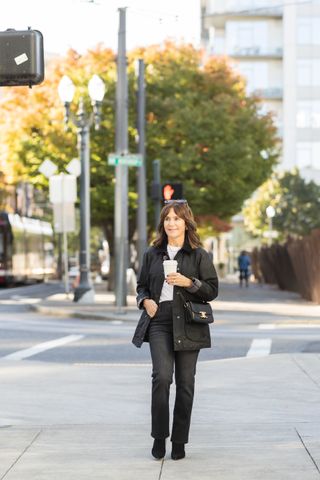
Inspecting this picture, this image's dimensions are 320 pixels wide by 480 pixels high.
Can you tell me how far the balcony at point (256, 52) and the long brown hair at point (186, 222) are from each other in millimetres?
91660

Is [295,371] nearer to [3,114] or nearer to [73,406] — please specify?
[73,406]

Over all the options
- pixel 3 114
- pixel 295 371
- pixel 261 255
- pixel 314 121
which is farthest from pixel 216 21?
pixel 295 371

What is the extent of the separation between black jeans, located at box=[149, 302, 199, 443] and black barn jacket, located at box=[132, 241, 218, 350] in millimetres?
75

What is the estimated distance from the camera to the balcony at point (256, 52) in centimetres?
9995

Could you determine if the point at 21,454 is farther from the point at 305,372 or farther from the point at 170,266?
the point at 305,372

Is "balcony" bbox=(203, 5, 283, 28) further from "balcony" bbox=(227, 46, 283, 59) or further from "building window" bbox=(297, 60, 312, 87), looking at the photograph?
"building window" bbox=(297, 60, 312, 87)

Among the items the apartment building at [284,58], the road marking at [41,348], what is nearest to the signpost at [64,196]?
the road marking at [41,348]

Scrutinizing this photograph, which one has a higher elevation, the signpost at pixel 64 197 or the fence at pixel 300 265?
the signpost at pixel 64 197

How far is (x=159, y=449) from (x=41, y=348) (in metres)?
11.4

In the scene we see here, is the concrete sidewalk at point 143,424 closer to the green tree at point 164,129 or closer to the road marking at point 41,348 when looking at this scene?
the road marking at point 41,348

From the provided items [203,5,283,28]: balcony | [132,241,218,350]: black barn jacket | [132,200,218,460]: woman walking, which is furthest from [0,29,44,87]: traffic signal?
[203,5,283,28]: balcony

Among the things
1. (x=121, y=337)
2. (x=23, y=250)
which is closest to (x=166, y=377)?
(x=121, y=337)

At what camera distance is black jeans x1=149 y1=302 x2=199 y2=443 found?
8797mm

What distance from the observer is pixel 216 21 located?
100312mm
